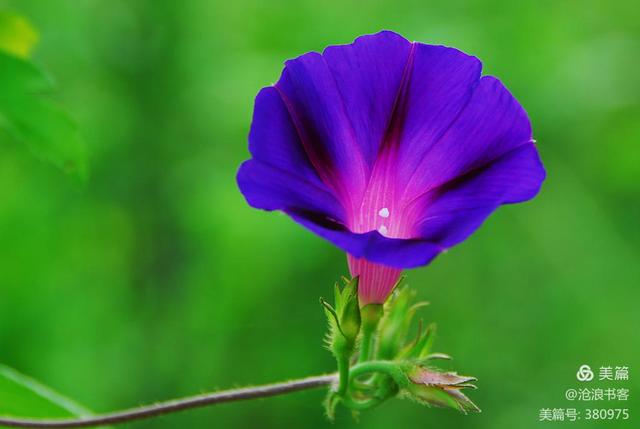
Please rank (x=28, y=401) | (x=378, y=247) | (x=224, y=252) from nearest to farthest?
1. (x=378, y=247)
2. (x=28, y=401)
3. (x=224, y=252)

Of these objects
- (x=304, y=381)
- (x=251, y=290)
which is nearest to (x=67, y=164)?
(x=304, y=381)

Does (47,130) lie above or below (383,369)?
above

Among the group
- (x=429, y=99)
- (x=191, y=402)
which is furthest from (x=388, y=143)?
(x=191, y=402)

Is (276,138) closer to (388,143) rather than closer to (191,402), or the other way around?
(388,143)

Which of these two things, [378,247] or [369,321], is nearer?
[378,247]

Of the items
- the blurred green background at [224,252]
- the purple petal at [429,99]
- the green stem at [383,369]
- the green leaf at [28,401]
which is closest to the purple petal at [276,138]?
the purple petal at [429,99]

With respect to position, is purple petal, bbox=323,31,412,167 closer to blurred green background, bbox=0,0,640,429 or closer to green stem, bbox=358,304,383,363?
green stem, bbox=358,304,383,363

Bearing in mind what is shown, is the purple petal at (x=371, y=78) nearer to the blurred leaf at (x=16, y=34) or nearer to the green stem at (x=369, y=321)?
the green stem at (x=369, y=321)
